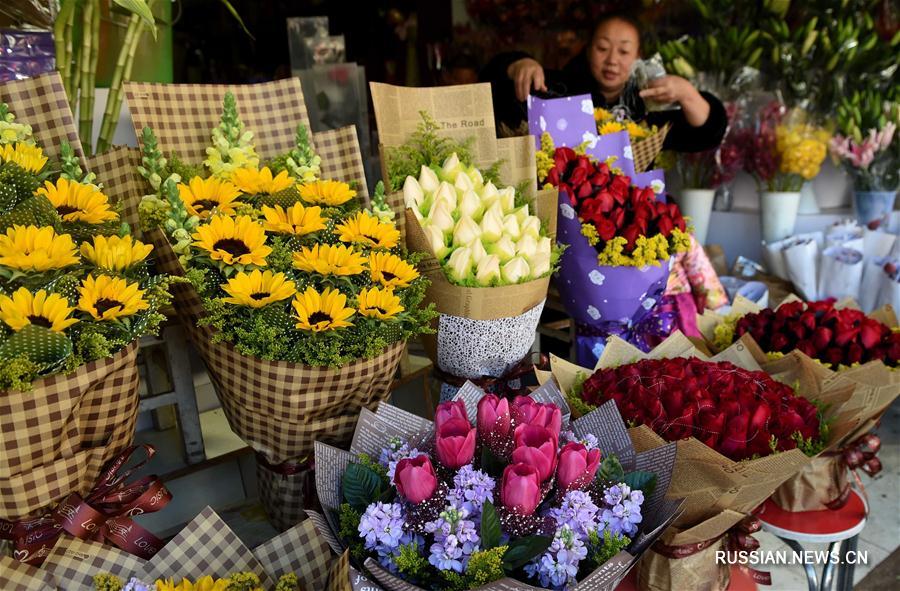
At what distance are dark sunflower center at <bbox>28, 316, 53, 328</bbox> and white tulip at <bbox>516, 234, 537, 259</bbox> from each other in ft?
2.55

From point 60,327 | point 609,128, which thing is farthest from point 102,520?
point 609,128

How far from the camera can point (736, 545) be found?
1102 mm

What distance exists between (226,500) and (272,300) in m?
0.55

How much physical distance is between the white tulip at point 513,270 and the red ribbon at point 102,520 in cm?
64

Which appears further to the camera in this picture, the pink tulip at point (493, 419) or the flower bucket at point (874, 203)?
the flower bucket at point (874, 203)

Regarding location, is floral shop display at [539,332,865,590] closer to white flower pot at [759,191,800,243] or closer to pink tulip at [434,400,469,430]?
pink tulip at [434,400,469,430]

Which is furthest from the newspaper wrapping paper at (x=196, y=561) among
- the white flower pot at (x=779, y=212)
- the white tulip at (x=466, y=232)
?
the white flower pot at (x=779, y=212)

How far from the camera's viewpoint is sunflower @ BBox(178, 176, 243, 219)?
1.02 metres

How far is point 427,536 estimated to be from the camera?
32.2 inches

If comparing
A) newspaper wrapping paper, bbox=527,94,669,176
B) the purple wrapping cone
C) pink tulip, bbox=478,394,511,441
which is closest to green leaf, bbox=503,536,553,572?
pink tulip, bbox=478,394,511,441

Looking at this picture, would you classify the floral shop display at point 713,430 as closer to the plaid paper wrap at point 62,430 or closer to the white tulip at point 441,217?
the white tulip at point 441,217

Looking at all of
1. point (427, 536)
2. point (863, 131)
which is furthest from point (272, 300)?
point (863, 131)

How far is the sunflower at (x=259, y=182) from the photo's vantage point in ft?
3.56

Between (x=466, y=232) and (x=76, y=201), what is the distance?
633 millimetres
